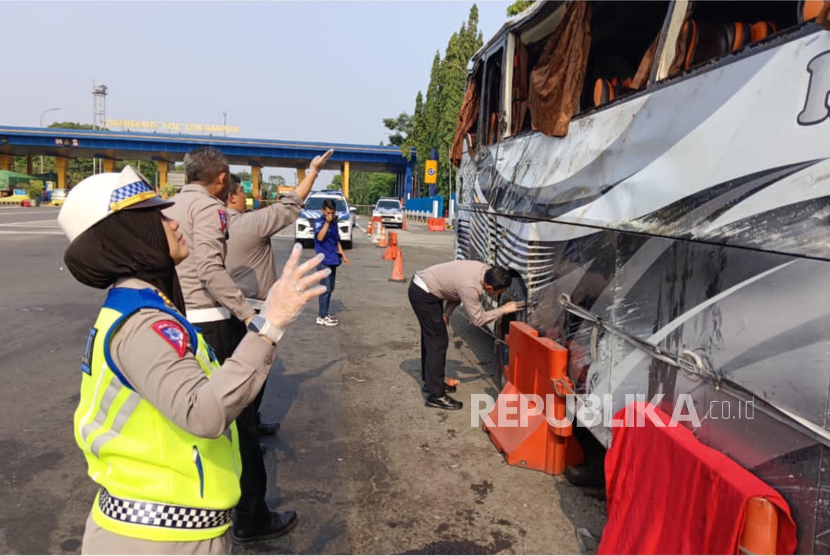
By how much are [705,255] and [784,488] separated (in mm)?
876

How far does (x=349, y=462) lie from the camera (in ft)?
14.5

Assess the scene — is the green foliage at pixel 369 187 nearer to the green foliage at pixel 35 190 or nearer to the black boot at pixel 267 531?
the green foliage at pixel 35 190

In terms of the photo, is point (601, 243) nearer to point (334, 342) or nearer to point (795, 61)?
point (795, 61)

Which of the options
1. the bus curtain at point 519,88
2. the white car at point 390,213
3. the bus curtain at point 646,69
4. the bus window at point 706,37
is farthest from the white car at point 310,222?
the bus window at point 706,37

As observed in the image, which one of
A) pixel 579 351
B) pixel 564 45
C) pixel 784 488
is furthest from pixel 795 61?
pixel 564 45

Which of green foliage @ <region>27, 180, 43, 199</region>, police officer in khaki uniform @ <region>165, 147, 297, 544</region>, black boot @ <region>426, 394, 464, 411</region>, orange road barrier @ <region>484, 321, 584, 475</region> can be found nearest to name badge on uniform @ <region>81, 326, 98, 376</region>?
police officer in khaki uniform @ <region>165, 147, 297, 544</region>

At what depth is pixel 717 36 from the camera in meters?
2.87

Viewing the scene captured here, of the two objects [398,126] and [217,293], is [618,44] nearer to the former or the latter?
[217,293]

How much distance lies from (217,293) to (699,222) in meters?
2.51

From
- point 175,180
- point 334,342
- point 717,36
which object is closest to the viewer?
point 717,36

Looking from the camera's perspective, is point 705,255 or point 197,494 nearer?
point 197,494

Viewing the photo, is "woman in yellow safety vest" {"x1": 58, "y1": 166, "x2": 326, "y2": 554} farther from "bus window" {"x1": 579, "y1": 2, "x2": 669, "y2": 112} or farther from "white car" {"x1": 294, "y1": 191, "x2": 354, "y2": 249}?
"white car" {"x1": 294, "y1": 191, "x2": 354, "y2": 249}

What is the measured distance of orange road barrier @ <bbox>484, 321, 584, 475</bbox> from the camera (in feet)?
13.2

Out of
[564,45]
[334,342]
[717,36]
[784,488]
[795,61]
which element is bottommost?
[334,342]
